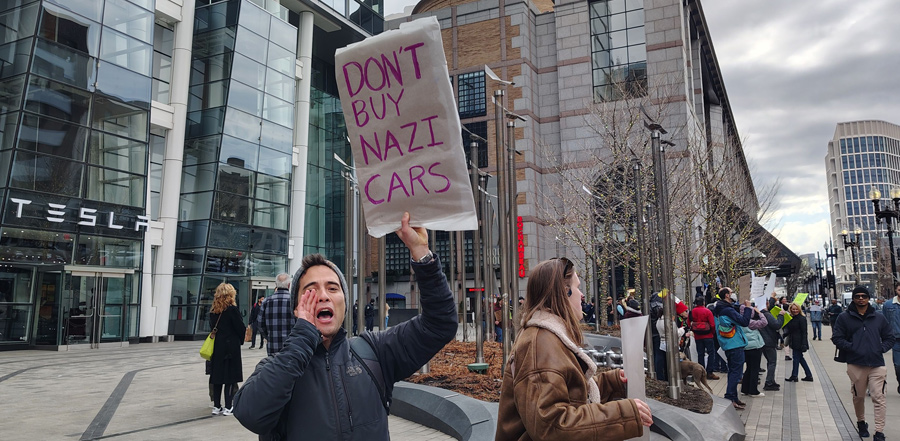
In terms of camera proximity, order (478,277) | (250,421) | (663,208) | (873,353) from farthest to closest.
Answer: (478,277) < (663,208) < (873,353) < (250,421)

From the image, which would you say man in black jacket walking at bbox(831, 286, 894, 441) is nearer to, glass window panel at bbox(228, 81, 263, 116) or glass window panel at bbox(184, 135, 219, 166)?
glass window panel at bbox(184, 135, 219, 166)

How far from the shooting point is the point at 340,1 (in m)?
38.8

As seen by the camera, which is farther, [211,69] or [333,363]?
[211,69]

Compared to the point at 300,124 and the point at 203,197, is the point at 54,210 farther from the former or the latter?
the point at 300,124

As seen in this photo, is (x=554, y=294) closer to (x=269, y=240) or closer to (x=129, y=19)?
(x=129, y=19)

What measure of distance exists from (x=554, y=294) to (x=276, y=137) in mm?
31456

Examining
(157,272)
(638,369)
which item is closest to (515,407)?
(638,369)

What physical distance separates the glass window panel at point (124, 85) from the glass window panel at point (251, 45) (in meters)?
5.29

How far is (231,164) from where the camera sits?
3027 centimetres

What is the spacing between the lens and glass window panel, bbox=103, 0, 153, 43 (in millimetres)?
25344

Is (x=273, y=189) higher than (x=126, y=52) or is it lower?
lower

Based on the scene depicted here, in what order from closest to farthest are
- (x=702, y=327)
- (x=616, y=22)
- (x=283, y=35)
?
(x=702, y=327) → (x=283, y=35) → (x=616, y=22)

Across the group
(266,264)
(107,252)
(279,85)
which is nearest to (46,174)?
(107,252)

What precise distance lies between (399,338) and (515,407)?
62 centimetres
